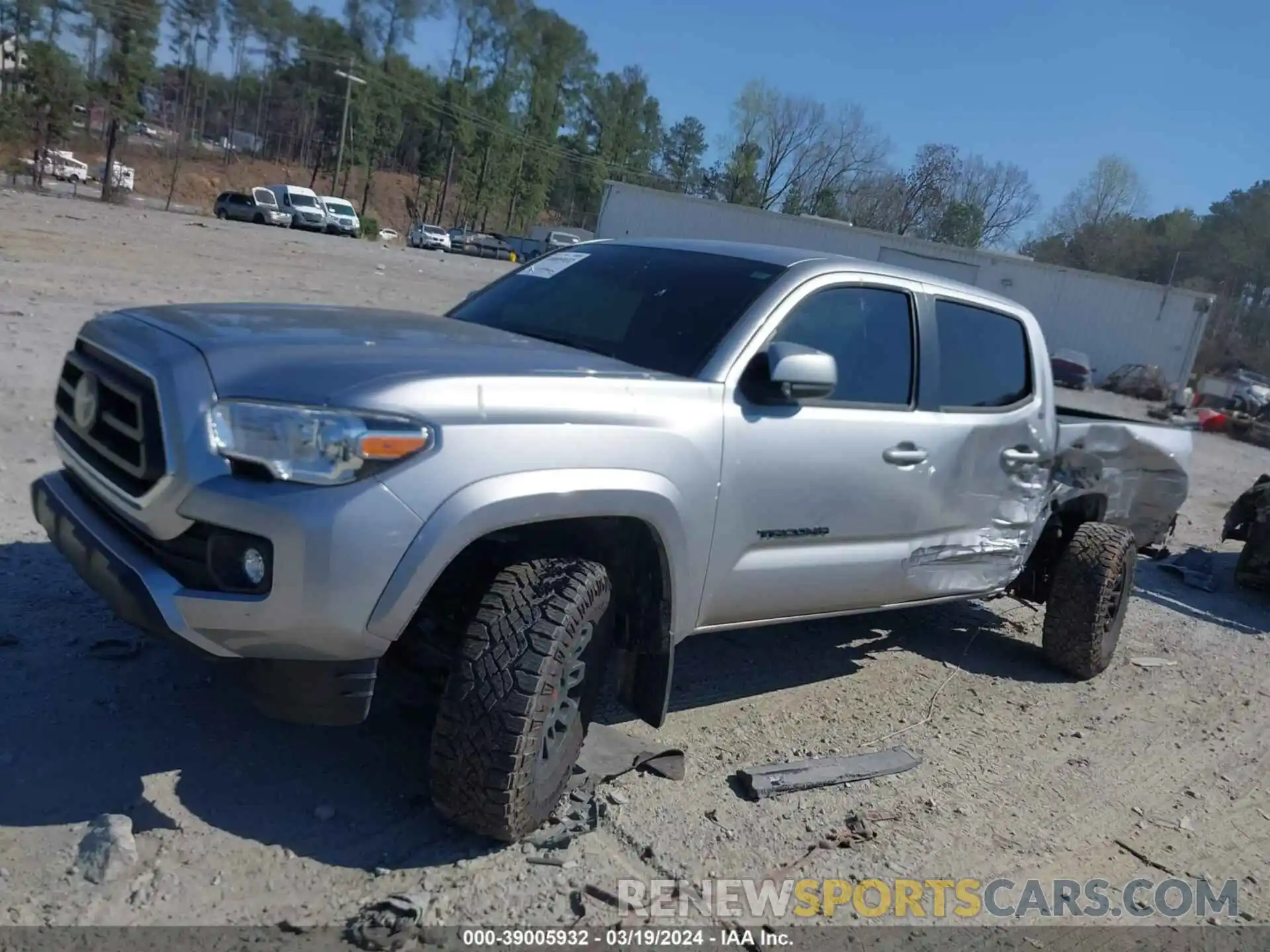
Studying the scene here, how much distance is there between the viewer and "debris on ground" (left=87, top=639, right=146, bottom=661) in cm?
412

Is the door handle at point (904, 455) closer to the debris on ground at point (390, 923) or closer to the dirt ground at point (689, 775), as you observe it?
the dirt ground at point (689, 775)

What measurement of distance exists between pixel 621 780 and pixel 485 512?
1.41m

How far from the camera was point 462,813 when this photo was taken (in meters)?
3.19

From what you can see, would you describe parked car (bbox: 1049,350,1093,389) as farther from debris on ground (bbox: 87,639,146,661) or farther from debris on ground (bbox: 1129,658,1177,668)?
debris on ground (bbox: 87,639,146,661)

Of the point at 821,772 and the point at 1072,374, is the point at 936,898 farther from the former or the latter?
the point at 1072,374

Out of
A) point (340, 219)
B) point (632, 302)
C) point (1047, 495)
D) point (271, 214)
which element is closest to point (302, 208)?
point (340, 219)

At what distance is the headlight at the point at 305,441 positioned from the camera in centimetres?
279

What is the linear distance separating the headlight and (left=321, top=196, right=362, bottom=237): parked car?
4970 centimetres

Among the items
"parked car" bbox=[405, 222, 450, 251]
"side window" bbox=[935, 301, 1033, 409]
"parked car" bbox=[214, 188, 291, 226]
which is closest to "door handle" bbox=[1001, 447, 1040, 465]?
"side window" bbox=[935, 301, 1033, 409]

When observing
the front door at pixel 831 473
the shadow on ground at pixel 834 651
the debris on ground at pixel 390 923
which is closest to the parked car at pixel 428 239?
the shadow on ground at pixel 834 651

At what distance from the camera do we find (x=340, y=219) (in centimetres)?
5138

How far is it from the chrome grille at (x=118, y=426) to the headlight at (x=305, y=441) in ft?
0.82

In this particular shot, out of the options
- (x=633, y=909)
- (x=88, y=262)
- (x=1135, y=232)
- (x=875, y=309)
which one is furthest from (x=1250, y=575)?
(x=1135, y=232)

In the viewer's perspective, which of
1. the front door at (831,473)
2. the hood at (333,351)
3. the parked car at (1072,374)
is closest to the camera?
the hood at (333,351)
